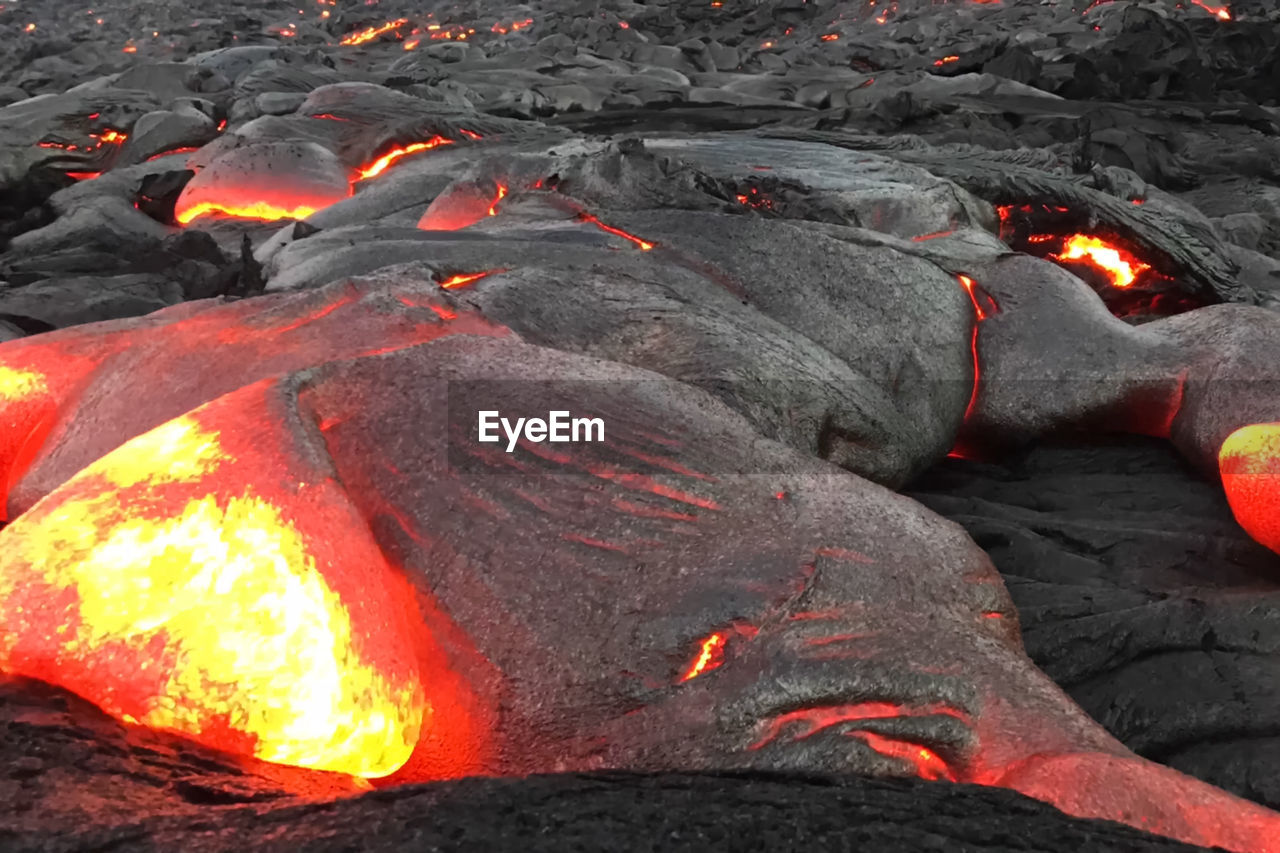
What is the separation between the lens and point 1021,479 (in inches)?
115

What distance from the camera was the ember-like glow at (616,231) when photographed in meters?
2.85

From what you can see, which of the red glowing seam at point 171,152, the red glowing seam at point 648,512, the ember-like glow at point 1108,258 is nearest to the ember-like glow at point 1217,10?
the ember-like glow at point 1108,258

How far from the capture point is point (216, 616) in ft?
4.40

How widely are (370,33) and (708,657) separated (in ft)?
41.5

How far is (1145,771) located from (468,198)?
2.79m

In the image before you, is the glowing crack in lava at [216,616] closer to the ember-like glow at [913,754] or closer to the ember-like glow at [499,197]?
the ember-like glow at [913,754]

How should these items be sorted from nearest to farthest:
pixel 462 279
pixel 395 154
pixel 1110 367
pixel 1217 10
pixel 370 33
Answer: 1. pixel 462 279
2. pixel 1110 367
3. pixel 395 154
4. pixel 1217 10
5. pixel 370 33

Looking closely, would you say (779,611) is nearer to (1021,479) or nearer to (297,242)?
(1021,479)

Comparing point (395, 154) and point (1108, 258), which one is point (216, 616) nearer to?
point (1108, 258)

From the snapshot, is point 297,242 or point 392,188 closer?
point 297,242

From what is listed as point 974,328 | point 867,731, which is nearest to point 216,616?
point 867,731

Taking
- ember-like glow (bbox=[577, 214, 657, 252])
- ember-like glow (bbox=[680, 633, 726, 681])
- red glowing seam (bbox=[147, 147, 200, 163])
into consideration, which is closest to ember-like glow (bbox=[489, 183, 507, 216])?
ember-like glow (bbox=[577, 214, 657, 252])

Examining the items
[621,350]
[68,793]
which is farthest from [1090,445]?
[68,793]

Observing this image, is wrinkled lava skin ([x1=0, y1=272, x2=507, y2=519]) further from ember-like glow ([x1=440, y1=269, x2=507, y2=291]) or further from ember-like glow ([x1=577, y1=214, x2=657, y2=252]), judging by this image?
ember-like glow ([x1=577, y1=214, x2=657, y2=252])
